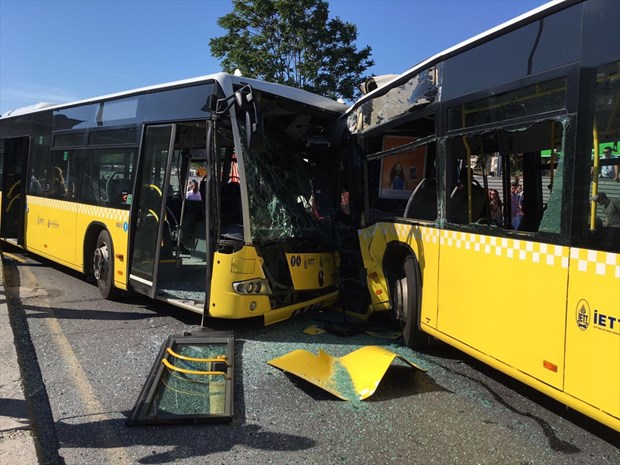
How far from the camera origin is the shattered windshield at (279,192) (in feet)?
17.9

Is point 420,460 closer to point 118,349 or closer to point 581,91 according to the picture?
point 581,91

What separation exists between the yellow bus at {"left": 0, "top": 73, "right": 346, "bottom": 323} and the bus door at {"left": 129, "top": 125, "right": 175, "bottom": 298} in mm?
14

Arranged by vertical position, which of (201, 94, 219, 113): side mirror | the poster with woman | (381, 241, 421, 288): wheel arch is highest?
(201, 94, 219, 113): side mirror

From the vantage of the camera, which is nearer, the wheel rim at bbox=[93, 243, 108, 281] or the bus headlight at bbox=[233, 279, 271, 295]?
the bus headlight at bbox=[233, 279, 271, 295]

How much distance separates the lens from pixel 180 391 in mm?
4051

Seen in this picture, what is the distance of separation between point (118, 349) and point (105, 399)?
1.22 metres

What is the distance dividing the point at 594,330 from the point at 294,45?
677 inches

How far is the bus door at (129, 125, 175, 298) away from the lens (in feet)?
19.7

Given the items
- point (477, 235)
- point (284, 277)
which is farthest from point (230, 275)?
point (477, 235)

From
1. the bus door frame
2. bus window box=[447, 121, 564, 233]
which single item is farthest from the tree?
bus window box=[447, 121, 564, 233]

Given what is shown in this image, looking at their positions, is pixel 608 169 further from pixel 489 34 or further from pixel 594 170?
pixel 489 34

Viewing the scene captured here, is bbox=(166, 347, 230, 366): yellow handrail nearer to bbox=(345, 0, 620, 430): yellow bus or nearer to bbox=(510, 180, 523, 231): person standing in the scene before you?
bbox=(345, 0, 620, 430): yellow bus

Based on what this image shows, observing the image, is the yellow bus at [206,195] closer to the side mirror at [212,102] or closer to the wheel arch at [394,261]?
the side mirror at [212,102]

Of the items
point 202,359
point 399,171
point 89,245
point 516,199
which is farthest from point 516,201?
point 89,245
